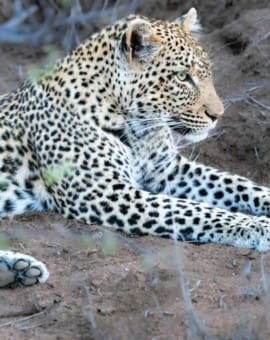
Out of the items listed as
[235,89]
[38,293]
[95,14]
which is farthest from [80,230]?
[95,14]

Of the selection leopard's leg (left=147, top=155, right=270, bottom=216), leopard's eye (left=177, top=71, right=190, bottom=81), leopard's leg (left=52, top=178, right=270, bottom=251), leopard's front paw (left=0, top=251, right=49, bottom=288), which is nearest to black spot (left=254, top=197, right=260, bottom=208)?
leopard's leg (left=147, top=155, right=270, bottom=216)

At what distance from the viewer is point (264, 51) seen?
393 inches

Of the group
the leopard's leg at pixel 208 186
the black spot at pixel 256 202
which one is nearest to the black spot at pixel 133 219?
the leopard's leg at pixel 208 186

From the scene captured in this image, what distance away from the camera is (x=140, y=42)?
7.85 m

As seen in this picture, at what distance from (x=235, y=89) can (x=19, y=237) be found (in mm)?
3363

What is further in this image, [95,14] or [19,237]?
[19,237]

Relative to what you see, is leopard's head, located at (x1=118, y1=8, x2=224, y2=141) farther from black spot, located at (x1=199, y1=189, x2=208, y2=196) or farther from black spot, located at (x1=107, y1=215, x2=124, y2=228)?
black spot, located at (x1=107, y1=215, x2=124, y2=228)

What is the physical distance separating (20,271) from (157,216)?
1.50 meters

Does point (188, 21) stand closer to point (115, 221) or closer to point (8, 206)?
point (115, 221)

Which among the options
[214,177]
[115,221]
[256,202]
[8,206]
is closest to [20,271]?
[115,221]

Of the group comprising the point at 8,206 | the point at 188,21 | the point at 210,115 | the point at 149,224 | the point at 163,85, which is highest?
the point at 188,21

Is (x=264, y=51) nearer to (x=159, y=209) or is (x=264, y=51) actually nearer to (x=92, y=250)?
(x=159, y=209)

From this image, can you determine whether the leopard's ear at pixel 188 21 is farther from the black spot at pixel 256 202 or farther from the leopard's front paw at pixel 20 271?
the leopard's front paw at pixel 20 271

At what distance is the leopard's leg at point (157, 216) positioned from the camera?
714 cm
